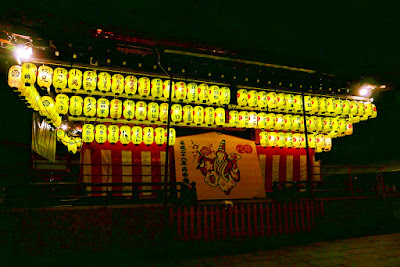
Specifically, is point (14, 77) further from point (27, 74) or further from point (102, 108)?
point (102, 108)

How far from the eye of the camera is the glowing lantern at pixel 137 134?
35.9 feet

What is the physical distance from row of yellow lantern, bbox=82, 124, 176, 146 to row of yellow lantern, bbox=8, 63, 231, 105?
5.23 ft

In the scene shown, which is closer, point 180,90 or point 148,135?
point 180,90

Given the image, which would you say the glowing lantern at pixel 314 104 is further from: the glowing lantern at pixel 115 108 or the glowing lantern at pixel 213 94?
the glowing lantern at pixel 115 108

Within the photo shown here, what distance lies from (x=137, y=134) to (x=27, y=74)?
4364 millimetres

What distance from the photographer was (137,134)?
11.0 m

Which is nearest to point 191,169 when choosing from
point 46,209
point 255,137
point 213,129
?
point 213,129

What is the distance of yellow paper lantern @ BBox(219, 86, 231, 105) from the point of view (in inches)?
425

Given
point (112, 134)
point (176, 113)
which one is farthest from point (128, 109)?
point (176, 113)

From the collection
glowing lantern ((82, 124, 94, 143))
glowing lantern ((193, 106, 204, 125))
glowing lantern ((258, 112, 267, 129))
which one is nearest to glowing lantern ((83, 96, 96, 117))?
glowing lantern ((82, 124, 94, 143))

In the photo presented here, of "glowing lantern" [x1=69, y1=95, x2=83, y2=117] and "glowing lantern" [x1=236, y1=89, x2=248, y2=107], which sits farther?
"glowing lantern" [x1=236, y1=89, x2=248, y2=107]

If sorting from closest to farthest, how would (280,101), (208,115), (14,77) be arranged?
(14,77) < (208,115) < (280,101)

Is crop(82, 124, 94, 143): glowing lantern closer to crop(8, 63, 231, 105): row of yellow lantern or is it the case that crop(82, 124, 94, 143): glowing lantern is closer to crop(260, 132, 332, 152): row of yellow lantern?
crop(8, 63, 231, 105): row of yellow lantern

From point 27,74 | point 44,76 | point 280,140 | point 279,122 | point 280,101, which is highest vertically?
point 44,76
